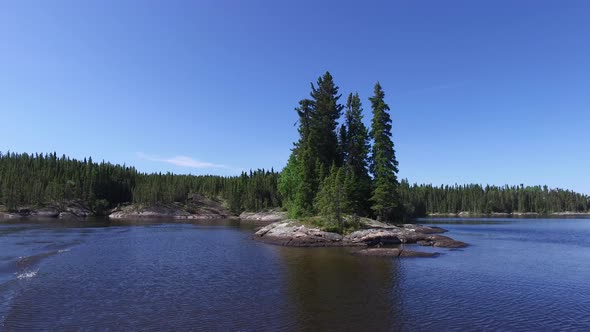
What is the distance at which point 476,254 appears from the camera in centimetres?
5638

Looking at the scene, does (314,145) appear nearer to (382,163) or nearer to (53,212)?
(382,163)

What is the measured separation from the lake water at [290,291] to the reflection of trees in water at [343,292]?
101 millimetres

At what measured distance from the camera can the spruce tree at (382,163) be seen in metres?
84.7

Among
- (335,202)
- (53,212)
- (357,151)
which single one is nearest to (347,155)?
(357,151)

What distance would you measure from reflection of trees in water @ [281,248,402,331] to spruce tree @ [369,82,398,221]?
3394cm

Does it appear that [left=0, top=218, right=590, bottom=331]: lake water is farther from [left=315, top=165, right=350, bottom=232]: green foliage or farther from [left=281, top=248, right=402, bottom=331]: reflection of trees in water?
[left=315, top=165, right=350, bottom=232]: green foliage

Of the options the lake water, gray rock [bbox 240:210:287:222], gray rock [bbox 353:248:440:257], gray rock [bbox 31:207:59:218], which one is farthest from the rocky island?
gray rock [bbox 31:207:59:218]

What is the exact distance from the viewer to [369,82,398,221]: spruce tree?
8469 cm

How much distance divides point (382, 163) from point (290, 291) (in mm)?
58752

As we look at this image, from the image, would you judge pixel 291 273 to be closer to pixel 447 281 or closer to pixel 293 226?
pixel 447 281

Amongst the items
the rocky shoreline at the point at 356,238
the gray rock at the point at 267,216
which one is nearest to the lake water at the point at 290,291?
the rocky shoreline at the point at 356,238

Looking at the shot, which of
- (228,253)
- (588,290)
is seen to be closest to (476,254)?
(588,290)

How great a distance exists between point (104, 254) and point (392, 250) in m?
41.5

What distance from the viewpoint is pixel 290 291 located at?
109 ft
